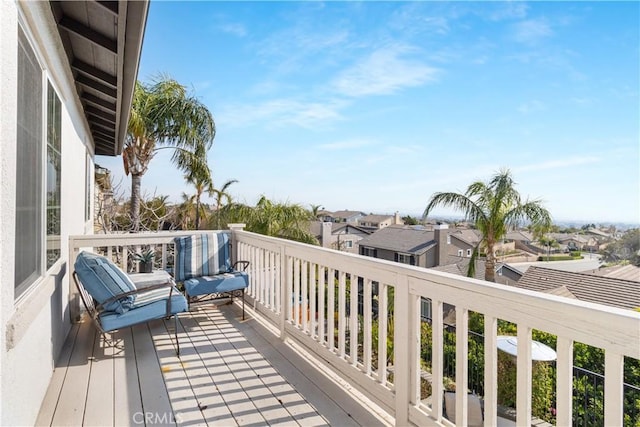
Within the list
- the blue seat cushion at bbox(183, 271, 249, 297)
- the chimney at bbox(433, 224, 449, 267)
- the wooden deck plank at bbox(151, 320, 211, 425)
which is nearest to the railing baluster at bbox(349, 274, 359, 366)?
the wooden deck plank at bbox(151, 320, 211, 425)

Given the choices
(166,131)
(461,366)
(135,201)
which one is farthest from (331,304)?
(166,131)

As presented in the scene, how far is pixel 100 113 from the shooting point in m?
6.22

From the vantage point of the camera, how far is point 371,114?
82.5 ft

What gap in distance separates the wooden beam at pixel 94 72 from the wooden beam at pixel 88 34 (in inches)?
35.2

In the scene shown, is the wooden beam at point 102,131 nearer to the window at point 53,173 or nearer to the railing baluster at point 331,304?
the window at point 53,173

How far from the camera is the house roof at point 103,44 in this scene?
278 centimetres

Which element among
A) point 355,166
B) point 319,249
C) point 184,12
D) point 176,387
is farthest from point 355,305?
point 355,166

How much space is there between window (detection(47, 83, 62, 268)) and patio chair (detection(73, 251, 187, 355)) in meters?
0.31

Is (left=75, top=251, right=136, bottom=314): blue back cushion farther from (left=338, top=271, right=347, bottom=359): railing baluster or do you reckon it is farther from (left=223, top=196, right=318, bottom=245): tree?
(left=223, top=196, right=318, bottom=245): tree

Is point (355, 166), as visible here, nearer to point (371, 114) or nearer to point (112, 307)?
point (371, 114)

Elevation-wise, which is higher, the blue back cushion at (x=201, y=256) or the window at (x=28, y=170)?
the window at (x=28, y=170)

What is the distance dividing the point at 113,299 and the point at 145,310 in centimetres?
31

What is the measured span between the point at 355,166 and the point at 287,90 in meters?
17.7

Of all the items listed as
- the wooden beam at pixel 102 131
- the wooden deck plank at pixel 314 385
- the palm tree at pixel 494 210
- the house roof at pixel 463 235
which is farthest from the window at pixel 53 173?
the house roof at pixel 463 235
